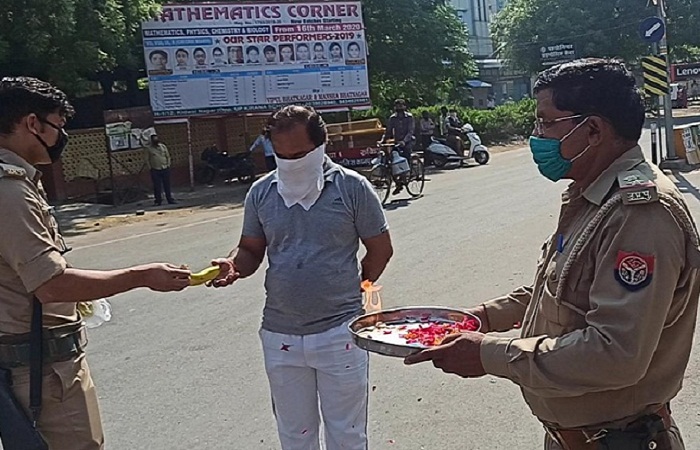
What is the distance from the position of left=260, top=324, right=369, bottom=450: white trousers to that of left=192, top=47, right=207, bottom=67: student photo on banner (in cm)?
1729

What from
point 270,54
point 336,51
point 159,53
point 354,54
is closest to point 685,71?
point 354,54

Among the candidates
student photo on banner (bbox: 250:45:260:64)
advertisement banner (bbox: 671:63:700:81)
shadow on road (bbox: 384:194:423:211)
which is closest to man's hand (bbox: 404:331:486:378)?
shadow on road (bbox: 384:194:423:211)

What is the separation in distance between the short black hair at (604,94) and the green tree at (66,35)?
595 inches

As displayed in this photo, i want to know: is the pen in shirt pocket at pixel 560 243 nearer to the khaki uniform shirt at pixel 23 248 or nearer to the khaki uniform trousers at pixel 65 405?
the khaki uniform shirt at pixel 23 248

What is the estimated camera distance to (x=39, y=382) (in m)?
2.93

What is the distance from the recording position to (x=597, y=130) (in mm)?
2182

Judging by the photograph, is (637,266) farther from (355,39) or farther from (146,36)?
(355,39)

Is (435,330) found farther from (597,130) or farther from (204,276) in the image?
(204,276)

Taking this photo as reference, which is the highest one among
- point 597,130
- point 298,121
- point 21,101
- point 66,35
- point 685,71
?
point 66,35

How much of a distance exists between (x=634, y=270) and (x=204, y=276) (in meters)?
1.98

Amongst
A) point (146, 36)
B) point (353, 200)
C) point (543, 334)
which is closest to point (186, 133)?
point (146, 36)

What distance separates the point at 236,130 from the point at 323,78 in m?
Result: 3.27

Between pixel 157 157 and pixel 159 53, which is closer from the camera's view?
pixel 157 157

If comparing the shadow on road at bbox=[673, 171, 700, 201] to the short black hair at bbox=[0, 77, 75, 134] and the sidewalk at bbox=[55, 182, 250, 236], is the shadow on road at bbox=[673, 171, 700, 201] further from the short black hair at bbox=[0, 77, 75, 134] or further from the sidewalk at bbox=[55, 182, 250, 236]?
the short black hair at bbox=[0, 77, 75, 134]
